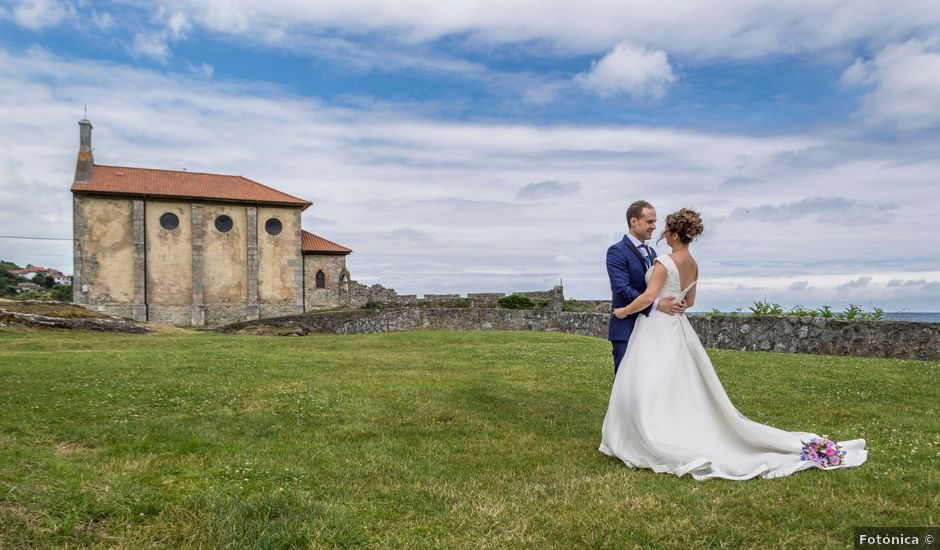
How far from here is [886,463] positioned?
18.5ft

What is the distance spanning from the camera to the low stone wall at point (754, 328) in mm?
16141

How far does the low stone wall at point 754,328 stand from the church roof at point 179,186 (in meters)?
15.5

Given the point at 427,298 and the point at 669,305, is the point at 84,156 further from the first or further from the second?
the point at 669,305

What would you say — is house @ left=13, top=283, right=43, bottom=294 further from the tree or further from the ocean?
the ocean

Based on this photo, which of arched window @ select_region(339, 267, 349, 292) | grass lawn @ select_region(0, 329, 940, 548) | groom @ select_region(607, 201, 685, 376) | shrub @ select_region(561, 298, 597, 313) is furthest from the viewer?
arched window @ select_region(339, 267, 349, 292)

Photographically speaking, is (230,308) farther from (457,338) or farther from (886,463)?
(886,463)

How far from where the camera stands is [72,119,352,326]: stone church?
131 feet

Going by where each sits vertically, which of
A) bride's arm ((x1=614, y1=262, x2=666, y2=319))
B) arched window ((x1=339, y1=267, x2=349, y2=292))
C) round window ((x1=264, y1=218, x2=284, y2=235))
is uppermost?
round window ((x1=264, y1=218, x2=284, y2=235))

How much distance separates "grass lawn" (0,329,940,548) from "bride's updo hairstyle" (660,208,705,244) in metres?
2.45

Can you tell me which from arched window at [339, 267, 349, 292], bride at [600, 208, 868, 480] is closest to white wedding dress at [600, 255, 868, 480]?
bride at [600, 208, 868, 480]

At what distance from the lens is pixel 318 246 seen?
1805 inches

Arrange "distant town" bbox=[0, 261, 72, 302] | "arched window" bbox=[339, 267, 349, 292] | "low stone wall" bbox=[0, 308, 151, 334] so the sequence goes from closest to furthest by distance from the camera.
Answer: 1. "low stone wall" bbox=[0, 308, 151, 334]
2. "arched window" bbox=[339, 267, 349, 292]
3. "distant town" bbox=[0, 261, 72, 302]

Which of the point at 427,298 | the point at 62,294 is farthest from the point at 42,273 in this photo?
the point at 427,298

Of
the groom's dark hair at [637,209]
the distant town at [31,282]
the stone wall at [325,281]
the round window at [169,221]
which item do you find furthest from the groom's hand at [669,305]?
the distant town at [31,282]
